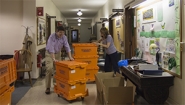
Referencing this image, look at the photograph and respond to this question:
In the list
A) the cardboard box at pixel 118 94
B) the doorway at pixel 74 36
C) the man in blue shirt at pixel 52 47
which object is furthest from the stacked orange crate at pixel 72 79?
the doorway at pixel 74 36

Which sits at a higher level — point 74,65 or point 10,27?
point 10,27

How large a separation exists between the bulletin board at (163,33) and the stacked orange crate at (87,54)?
4.41 ft

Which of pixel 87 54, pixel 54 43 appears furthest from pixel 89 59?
pixel 54 43

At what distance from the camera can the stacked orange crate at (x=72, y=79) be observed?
3680mm

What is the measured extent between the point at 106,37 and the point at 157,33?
1.64 metres

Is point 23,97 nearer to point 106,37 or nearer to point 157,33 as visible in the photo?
point 106,37

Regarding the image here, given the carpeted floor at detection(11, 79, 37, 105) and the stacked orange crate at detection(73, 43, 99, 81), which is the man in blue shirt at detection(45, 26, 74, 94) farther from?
the stacked orange crate at detection(73, 43, 99, 81)

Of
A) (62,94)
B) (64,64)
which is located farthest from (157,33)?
(62,94)

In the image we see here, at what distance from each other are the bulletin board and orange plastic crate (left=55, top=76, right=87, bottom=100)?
144 centimetres

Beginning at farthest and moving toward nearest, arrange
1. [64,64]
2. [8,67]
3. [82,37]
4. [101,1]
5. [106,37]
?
[82,37]
[101,1]
[106,37]
[64,64]
[8,67]

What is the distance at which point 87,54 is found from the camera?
5242 mm

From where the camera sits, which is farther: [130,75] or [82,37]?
[82,37]

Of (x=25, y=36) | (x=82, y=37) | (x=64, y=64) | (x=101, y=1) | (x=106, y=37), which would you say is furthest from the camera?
(x=82, y=37)

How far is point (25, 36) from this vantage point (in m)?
5.54
